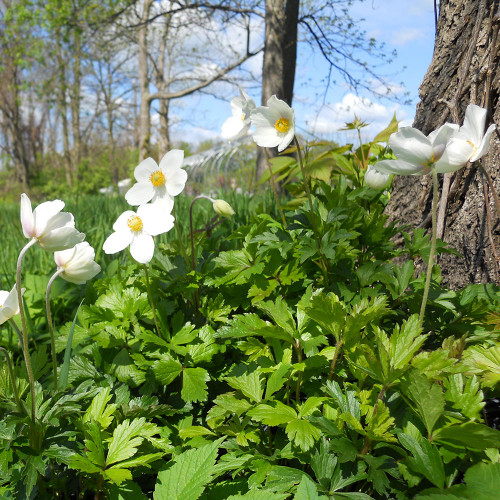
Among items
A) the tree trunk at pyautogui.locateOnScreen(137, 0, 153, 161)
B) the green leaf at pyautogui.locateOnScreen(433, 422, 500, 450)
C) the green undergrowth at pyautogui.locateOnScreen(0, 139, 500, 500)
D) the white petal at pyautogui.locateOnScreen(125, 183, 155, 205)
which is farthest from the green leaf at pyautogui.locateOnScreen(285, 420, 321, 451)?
the tree trunk at pyautogui.locateOnScreen(137, 0, 153, 161)

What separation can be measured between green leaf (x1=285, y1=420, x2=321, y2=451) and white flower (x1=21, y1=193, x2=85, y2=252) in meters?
0.62

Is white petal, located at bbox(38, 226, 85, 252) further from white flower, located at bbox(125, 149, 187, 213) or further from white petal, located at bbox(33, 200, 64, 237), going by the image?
white flower, located at bbox(125, 149, 187, 213)

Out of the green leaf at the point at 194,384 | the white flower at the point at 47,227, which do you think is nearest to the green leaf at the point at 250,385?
the green leaf at the point at 194,384

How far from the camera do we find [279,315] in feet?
3.58

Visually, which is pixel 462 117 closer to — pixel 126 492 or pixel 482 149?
pixel 482 149

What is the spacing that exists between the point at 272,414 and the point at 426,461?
12.2 inches

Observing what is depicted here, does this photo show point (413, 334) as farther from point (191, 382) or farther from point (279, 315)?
point (191, 382)

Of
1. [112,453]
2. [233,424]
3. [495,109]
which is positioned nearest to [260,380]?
[233,424]

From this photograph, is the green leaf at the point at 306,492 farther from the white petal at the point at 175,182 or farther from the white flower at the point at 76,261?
the white petal at the point at 175,182

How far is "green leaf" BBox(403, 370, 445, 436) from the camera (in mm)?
783

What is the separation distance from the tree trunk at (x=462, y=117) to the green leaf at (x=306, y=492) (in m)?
0.99

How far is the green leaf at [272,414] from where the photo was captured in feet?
2.97

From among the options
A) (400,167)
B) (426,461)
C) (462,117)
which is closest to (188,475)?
(426,461)

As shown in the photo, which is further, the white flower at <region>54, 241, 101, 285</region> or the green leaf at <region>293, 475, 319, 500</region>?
the white flower at <region>54, 241, 101, 285</region>
